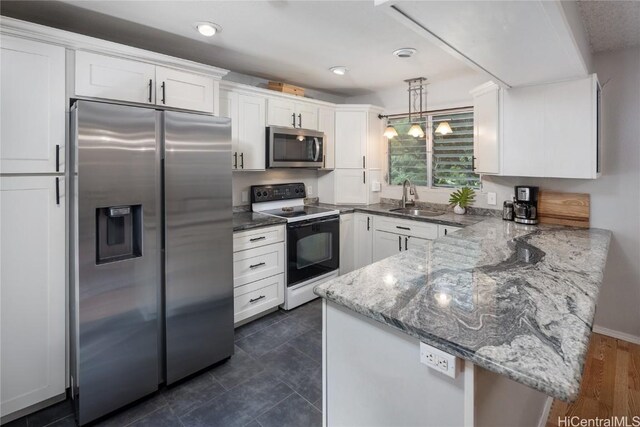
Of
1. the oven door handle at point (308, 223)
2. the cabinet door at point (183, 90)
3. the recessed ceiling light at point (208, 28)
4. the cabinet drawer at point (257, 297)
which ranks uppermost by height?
the recessed ceiling light at point (208, 28)

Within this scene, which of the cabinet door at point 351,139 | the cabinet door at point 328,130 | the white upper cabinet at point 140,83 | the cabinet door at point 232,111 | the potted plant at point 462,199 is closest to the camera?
the white upper cabinet at point 140,83

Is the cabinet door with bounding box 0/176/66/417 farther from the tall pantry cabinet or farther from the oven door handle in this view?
the oven door handle

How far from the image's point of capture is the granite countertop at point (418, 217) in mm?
3031

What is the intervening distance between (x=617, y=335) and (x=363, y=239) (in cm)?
233

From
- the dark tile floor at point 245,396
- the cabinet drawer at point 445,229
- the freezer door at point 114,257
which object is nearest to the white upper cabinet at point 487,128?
the cabinet drawer at point 445,229

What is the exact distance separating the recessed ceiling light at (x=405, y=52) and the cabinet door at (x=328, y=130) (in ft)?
3.96

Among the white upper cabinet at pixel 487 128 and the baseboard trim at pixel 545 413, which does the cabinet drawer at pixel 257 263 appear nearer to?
the white upper cabinet at pixel 487 128

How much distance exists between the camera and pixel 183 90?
7.73ft

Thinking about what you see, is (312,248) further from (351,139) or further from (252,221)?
(351,139)

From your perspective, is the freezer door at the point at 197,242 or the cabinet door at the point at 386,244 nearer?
the freezer door at the point at 197,242

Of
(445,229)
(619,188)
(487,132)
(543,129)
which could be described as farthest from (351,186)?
(619,188)

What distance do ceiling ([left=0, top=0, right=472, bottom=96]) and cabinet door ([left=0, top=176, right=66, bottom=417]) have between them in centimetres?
114

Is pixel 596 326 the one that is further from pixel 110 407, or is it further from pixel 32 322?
pixel 32 322

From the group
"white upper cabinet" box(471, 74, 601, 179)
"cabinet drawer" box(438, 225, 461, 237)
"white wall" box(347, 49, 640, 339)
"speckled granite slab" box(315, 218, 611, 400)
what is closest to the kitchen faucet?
"cabinet drawer" box(438, 225, 461, 237)
